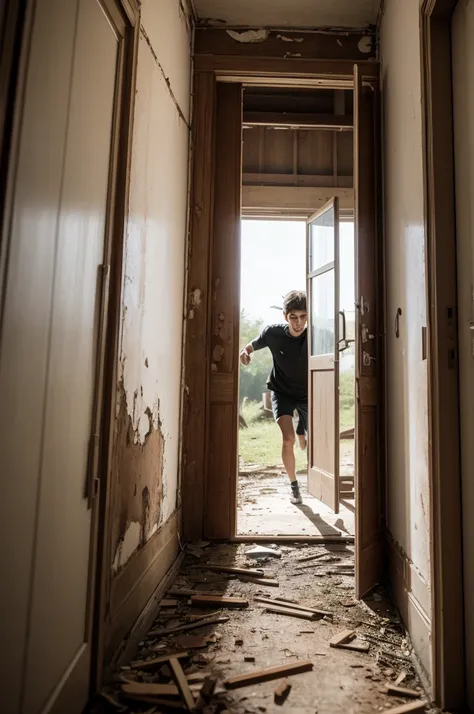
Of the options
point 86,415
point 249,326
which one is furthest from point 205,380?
point 249,326

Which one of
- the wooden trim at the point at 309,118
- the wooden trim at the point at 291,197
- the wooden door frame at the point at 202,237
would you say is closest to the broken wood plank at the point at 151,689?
the wooden door frame at the point at 202,237

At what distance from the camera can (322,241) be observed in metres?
4.33

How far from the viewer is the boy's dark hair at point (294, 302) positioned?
435 cm

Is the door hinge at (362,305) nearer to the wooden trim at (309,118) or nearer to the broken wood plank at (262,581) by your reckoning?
the broken wood plank at (262,581)

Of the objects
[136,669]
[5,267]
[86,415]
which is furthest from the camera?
[136,669]

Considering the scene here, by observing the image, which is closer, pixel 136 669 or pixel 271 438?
pixel 136 669

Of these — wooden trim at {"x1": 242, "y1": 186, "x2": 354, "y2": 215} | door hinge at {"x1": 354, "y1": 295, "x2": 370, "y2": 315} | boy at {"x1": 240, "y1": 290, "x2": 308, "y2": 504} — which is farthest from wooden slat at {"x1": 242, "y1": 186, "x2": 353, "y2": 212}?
door hinge at {"x1": 354, "y1": 295, "x2": 370, "y2": 315}

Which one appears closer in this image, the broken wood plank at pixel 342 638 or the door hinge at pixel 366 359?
the broken wood plank at pixel 342 638

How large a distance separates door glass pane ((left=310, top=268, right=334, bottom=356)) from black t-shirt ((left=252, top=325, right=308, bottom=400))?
0.62 ft

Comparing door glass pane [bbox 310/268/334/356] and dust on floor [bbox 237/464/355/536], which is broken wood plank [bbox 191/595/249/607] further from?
door glass pane [bbox 310/268/334/356]

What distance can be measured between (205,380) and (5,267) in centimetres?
206

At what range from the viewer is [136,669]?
1604mm

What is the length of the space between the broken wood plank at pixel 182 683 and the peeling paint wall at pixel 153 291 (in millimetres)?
380

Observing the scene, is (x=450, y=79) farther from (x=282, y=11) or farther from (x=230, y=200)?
(x=282, y=11)
